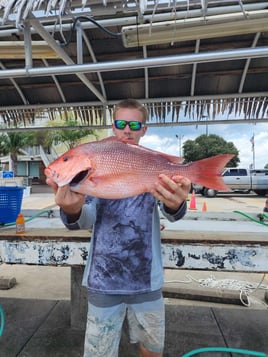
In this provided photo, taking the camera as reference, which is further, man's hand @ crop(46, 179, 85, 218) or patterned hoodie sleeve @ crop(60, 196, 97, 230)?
patterned hoodie sleeve @ crop(60, 196, 97, 230)

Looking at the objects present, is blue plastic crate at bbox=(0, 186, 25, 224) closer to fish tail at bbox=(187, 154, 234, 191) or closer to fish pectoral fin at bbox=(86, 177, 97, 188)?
fish pectoral fin at bbox=(86, 177, 97, 188)

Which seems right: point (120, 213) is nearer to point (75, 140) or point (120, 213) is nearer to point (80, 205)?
point (80, 205)

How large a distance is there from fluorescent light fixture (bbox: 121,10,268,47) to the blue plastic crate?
63.2 inches

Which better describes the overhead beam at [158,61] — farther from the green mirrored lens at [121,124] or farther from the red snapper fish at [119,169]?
the red snapper fish at [119,169]

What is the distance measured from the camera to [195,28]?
7.39 feet

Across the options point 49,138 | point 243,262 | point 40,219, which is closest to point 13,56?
point 40,219

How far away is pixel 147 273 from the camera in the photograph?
67.1 inches

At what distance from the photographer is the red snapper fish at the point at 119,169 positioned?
131cm

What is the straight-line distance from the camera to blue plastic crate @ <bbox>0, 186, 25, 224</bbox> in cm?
264

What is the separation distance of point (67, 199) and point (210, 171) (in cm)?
70

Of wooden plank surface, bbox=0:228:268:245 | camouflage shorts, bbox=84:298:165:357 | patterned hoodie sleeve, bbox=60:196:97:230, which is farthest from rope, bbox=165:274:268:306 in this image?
patterned hoodie sleeve, bbox=60:196:97:230

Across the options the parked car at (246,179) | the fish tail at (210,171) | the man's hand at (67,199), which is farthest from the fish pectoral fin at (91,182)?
the parked car at (246,179)

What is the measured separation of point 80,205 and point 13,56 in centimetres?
201

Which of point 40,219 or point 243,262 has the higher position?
point 40,219
